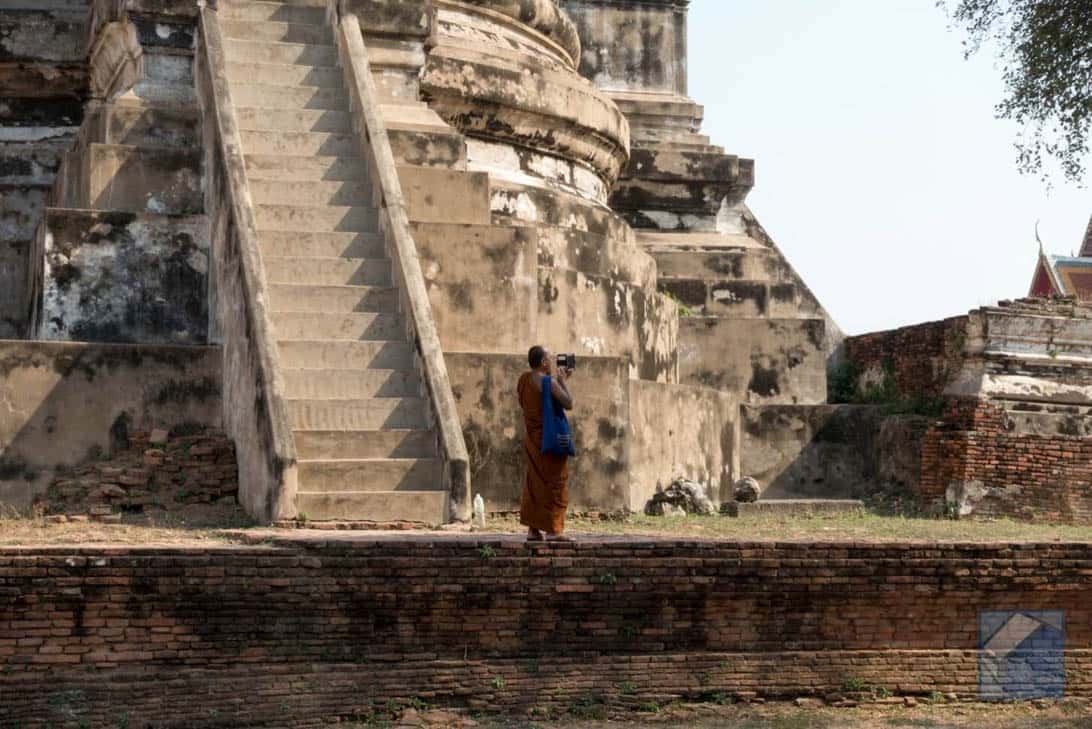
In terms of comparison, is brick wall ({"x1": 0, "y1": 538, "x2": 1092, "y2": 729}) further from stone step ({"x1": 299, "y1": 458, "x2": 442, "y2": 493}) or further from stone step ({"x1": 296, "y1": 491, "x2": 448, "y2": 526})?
stone step ({"x1": 299, "y1": 458, "x2": 442, "y2": 493})

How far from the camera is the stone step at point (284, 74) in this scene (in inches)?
491

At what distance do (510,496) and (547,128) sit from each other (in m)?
3.99

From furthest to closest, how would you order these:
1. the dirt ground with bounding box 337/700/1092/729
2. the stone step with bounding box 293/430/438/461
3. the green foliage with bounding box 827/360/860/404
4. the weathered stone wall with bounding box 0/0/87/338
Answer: the green foliage with bounding box 827/360/860/404 < the weathered stone wall with bounding box 0/0/87/338 < the stone step with bounding box 293/430/438/461 < the dirt ground with bounding box 337/700/1092/729

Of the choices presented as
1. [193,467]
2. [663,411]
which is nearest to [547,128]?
[663,411]

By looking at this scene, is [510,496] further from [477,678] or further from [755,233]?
[755,233]

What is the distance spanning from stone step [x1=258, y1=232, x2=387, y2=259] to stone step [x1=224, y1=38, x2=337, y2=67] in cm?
187

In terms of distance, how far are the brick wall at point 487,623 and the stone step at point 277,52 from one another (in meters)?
5.40

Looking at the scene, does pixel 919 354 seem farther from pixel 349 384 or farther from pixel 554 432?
pixel 554 432

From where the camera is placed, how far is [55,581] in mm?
7605

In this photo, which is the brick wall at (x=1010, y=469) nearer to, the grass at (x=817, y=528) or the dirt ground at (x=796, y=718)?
the grass at (x=817, y=528)

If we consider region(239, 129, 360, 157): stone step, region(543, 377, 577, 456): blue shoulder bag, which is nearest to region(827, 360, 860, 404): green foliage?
region(239, 129, 360, 157): stone step

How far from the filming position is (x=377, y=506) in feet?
32.6

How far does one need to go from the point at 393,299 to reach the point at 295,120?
178cm

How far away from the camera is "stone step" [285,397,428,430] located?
10.3 meters
